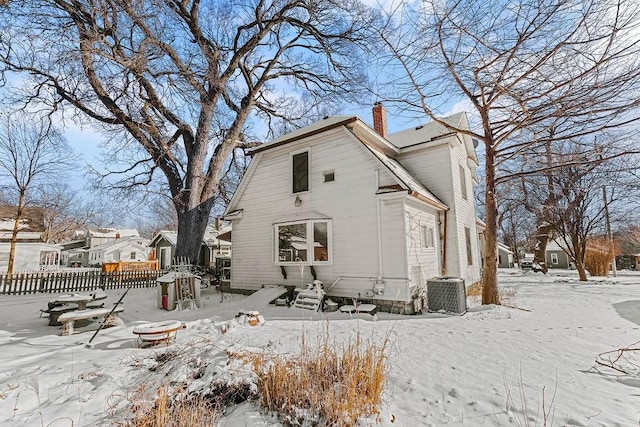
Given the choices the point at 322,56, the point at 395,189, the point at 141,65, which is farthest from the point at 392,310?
the point at 322,56

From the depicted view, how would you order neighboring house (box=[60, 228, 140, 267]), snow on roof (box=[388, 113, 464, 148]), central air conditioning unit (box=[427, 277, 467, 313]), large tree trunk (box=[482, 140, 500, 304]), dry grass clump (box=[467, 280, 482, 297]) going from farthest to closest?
neighboring house (box=[60, 228, 140, 267]) < snow on roof (box=[388, 113, 464, 148]) < dry grass clump (box=[467, 280, 482, 297]) < large tree trunk (box=[482, 140, 500, 304]) < central air conditioning unit (box=[427, 277, 467, 313])

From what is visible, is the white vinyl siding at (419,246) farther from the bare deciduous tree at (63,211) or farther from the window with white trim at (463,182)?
the bare deciduous tree at (63,211)

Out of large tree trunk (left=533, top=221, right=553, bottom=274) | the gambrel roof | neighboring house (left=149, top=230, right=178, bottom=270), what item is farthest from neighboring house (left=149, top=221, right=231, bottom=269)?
large tree trunk (left=533, top=221, right=553, bottom=274)

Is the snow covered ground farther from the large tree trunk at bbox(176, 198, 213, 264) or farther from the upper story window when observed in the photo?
the large tree trunk at bbox(176, 198, 213, 264)

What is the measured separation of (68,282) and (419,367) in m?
16.3

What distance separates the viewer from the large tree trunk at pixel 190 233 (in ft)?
43.0

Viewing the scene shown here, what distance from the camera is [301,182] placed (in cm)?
1018

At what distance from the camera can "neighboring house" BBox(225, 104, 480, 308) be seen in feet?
27.3

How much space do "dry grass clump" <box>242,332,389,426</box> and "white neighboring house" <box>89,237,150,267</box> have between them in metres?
42.2

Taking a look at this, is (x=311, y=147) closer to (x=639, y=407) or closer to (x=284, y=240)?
(x=284, y=240)

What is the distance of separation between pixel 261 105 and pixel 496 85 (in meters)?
14.0

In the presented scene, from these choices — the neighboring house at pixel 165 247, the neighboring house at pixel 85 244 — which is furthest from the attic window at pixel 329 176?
the neighboring house at pixel 85 244

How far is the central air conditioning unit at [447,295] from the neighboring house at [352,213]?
429 millimetres

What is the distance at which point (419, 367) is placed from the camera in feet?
13.5
